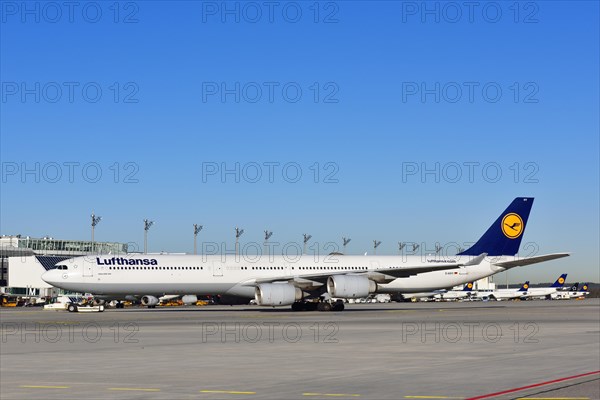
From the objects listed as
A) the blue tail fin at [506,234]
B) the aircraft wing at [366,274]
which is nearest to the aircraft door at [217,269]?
the aircraft wing at [366,274]

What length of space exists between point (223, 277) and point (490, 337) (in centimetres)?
3758

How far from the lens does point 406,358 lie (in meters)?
23.9

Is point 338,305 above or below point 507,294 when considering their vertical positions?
above

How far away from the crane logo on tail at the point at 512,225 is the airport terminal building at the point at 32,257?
43573 millimetres

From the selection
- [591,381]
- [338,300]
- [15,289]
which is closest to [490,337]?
[591,381]

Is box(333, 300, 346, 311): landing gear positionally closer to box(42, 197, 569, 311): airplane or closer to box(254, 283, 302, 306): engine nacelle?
box(42, 197, 569, 311): airplane

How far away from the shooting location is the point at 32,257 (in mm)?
112375

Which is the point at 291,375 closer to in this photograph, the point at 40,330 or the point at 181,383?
the point at 181,383

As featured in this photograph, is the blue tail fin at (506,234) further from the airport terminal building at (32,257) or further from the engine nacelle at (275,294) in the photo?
the airport terminal building at (32,257)

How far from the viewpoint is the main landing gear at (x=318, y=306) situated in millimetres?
67625

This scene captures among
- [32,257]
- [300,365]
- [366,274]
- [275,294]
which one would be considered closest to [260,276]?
[275,294]

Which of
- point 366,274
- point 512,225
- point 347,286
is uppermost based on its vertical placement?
point 512,225

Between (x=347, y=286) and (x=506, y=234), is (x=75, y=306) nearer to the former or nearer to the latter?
(x=347, y=286)

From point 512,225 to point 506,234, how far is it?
1.28 metres
